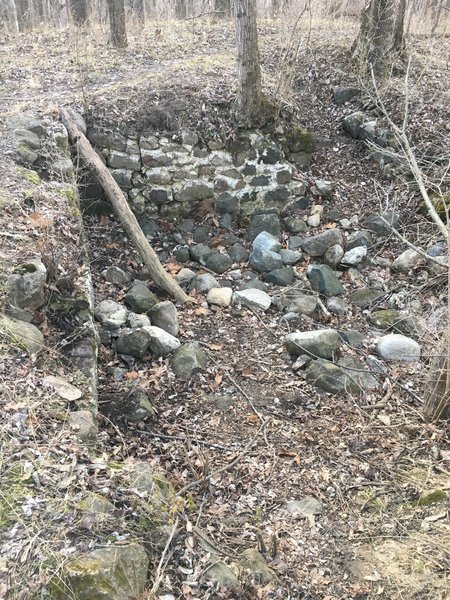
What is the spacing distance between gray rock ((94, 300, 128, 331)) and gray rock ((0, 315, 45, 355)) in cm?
132

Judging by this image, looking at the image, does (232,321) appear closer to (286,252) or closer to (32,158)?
(286,252)

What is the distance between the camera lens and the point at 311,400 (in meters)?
4.33

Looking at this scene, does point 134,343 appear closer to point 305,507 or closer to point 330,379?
point 330,379

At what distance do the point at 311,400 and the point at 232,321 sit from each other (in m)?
1.32

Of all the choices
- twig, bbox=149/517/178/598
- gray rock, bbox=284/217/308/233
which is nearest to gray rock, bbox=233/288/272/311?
gray rock, bbox=284/217/308/233

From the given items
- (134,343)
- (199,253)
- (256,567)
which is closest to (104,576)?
(256,567)

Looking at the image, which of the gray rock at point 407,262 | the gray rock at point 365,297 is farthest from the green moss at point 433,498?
the gray rock at point 407,262

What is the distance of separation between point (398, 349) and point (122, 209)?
128 inches

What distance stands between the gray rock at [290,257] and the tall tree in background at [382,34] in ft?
12.3

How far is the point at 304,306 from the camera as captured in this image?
543 centimetres

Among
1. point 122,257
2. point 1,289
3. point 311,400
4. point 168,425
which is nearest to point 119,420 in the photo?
point 168,425

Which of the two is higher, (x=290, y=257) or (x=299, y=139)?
(x=299, y=139)

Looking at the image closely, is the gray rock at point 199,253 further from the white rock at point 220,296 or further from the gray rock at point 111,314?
the gray rock at point 111,314

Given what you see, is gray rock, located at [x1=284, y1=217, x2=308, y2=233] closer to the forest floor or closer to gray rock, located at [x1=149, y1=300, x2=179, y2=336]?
the forest floor
